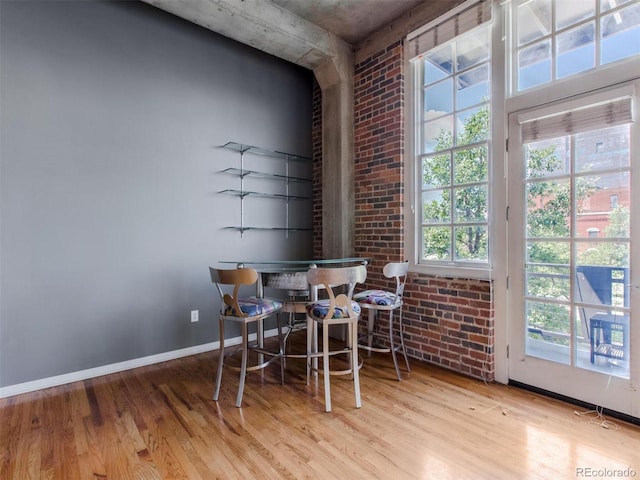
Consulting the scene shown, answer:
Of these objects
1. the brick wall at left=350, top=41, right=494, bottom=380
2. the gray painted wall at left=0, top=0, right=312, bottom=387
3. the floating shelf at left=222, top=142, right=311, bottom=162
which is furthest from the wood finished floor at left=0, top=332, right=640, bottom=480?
the floating shelf at left=222, top=142, right=311, bottom=162

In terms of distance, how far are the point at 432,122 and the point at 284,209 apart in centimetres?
186

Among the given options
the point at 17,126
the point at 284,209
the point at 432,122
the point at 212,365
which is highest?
the point at 432,122

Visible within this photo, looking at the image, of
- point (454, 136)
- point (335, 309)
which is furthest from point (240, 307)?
point (454, 136)

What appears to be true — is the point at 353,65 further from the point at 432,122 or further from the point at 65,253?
the point at 65,253

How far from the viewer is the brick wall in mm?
2752

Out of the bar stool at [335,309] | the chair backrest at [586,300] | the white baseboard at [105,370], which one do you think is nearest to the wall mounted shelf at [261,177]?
the white baseboard at [105,370]

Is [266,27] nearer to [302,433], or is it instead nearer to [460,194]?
[460,194]

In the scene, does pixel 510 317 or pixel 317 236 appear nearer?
pixel 510 317

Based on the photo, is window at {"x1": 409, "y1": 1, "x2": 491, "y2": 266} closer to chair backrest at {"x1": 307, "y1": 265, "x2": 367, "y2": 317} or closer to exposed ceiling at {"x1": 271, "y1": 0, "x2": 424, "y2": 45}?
exposed ceiling at {"x1": 271, "y1": 0, "x2": 424, "y2": 45}

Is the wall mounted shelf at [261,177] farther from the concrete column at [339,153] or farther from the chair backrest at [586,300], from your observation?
the chair backrest at [586,300]

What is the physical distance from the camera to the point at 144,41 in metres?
3.05

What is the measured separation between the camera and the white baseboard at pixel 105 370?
98.4 inches

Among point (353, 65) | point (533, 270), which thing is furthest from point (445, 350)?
point (353, 65)

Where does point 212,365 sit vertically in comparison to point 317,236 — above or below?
below
